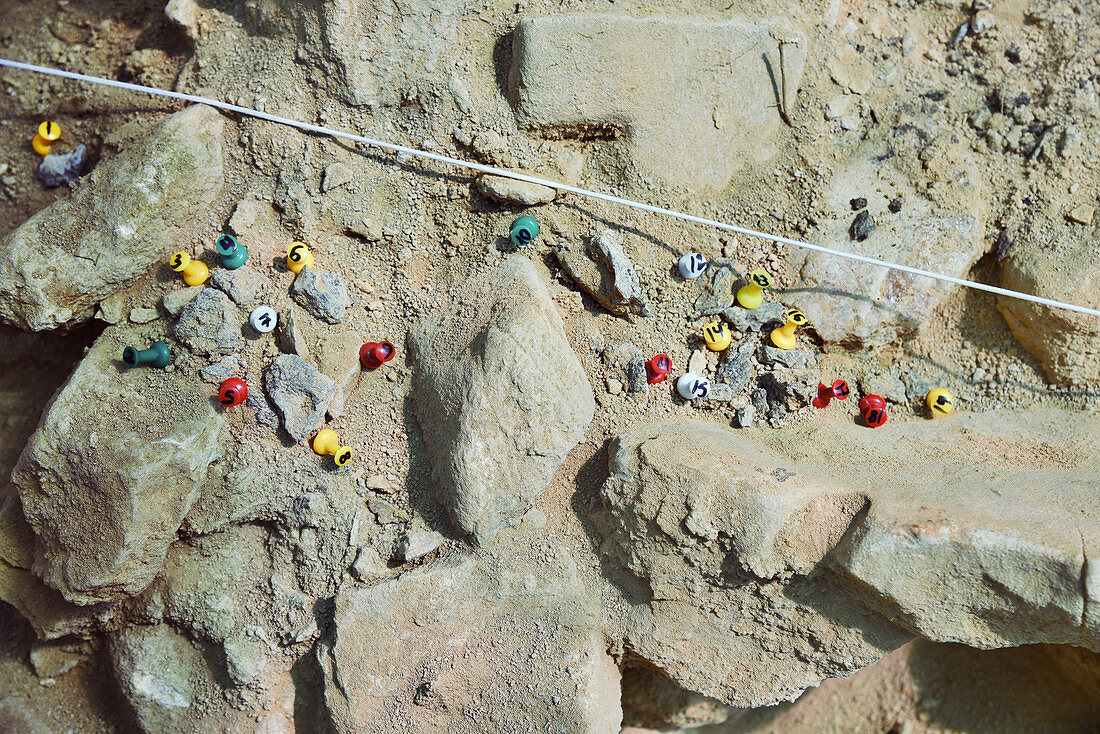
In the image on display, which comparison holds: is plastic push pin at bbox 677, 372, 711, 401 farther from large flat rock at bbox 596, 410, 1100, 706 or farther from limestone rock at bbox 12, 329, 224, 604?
limestone rock at bbox 12, 329, 224, 604

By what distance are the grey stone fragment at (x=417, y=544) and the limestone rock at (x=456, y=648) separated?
2.8 inches

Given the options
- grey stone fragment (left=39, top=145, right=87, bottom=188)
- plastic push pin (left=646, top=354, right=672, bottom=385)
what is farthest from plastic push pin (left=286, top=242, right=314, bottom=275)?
plastic push pin (left=646, top=354, right=672, bottom=385)

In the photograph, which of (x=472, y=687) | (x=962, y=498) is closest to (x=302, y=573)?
(x=472, y=687)

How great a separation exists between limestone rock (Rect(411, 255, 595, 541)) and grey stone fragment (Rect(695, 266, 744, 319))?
2.27ft

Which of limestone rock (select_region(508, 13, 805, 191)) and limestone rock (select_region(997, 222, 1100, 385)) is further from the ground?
limestone rock (select_region(508, 13, 805, 191))

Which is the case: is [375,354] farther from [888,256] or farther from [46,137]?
[888,256]

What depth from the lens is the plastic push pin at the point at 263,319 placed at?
10.4 ft

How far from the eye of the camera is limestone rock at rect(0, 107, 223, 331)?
127 inches

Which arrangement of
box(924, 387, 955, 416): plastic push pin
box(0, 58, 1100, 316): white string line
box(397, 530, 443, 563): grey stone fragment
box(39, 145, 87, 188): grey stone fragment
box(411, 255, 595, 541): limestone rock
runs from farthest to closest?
box(39, 145, 87, 188): grey stone fragment
box(924, 387, 955, 416): plastic push pin
box(0, 58, 1100, 316): white string line
box(397, 530, 443, 563): grey stone fragment
box(411, 255, 595, 541): limestone rock

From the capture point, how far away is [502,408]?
2924 millimetres

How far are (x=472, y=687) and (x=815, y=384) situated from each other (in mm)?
1991

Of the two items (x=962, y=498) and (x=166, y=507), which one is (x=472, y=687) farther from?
(x=962, y=498)

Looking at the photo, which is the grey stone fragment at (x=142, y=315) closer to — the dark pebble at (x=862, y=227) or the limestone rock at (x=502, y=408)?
the limestone rock at (x=502, y=408)

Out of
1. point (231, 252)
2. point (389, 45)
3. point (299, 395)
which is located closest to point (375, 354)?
point (299, 395)
